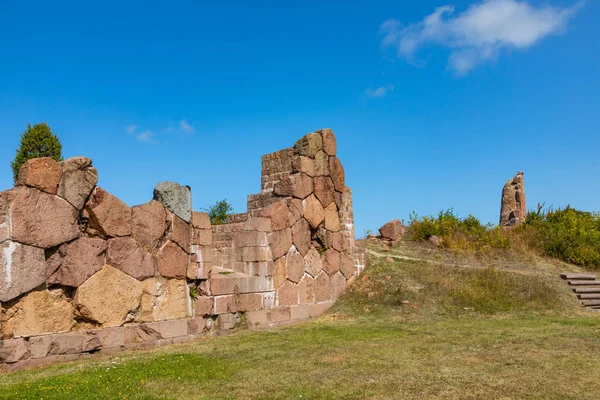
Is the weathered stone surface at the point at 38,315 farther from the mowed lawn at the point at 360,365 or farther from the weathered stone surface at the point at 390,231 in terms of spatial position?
the weathered stone surface at the point at 390,231

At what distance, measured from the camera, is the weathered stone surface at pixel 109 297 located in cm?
758

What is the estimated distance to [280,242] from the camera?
1145 centimetres

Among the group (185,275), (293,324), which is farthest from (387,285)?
(185,275)

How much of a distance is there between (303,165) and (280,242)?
6.69 ft

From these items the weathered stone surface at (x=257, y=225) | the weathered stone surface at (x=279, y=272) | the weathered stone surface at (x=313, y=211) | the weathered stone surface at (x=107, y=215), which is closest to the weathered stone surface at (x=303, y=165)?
the weathered stone surface at (x=313, y=211)

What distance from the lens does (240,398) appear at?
530 centimetres

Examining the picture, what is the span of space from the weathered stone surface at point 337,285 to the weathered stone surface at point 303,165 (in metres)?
2.64

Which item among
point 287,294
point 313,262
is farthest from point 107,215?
point 313,262

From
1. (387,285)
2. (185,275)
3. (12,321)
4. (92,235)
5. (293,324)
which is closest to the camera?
(12,321)

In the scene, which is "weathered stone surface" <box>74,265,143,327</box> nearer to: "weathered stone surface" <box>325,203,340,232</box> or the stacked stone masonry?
the stacked stone masonry

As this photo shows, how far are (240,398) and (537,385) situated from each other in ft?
10.1

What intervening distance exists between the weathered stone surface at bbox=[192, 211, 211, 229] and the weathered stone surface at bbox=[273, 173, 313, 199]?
295cm

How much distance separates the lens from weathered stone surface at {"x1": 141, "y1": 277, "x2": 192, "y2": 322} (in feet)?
27.7

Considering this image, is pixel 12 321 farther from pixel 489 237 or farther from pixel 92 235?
pixel 489 237
